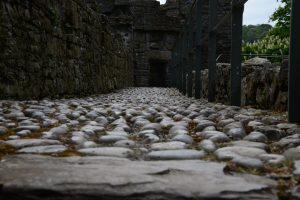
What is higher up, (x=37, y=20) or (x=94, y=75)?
(x=37, y=20)

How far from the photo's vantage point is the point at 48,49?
175 inches

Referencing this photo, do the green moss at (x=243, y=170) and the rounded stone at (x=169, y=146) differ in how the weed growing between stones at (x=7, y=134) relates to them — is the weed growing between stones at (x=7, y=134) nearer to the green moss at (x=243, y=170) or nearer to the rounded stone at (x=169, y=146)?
the rounded stone at (x=169, y=146)

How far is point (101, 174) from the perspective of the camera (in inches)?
43.1

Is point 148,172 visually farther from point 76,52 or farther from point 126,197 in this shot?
point 76,52

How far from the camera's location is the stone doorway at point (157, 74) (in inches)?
727

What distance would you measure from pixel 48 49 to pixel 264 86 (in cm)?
237

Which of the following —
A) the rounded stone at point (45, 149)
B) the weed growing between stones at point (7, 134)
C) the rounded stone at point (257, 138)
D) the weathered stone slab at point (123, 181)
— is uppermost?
the weathered stone slab at point (123, 181)

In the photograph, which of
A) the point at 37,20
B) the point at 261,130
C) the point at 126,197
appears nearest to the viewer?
the point at 126,197


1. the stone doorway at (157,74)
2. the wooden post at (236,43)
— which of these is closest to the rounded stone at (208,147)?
the wooden post at (236,43)

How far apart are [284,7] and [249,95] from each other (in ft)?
27.2

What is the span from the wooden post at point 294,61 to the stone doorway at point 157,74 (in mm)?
16188

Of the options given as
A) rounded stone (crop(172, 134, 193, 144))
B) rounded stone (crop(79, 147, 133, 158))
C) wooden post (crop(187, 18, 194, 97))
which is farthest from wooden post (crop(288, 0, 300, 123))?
wooden post (crop(187, 18, 194, 97))

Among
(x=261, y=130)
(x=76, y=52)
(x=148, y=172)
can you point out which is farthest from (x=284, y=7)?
(x=148, y=172)

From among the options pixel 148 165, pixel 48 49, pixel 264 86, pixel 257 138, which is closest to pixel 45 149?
pixel 148 165
